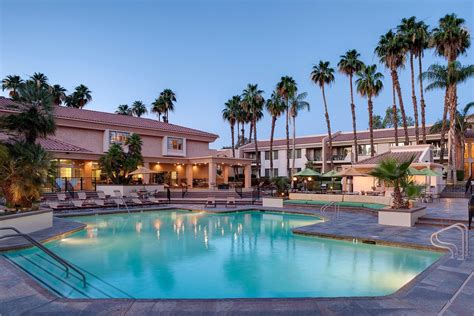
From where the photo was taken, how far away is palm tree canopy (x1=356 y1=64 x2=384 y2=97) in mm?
38531

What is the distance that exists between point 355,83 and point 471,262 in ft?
115

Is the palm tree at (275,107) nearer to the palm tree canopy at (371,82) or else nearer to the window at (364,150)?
the palm tree canopy at (371,82)

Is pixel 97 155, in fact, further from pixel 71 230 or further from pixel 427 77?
pixel 427 77

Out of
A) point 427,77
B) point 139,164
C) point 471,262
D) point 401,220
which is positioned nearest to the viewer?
point 471,262

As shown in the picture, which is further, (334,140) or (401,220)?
(334,140)

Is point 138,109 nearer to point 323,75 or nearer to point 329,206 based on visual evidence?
point 323,75

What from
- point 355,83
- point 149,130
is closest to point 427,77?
point 355,83

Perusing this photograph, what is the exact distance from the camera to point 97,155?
3166 cm

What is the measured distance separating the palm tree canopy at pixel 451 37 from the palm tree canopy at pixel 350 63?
7.65m

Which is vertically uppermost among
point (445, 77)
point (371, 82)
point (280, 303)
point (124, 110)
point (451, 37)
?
point (451, 37)

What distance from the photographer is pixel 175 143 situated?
39438 mm

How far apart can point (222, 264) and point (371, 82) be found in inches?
1359

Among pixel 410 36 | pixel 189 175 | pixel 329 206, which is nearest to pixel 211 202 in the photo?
pixel 329 206

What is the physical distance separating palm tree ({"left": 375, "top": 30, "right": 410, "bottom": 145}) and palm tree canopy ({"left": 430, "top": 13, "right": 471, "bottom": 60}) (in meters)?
3.05
